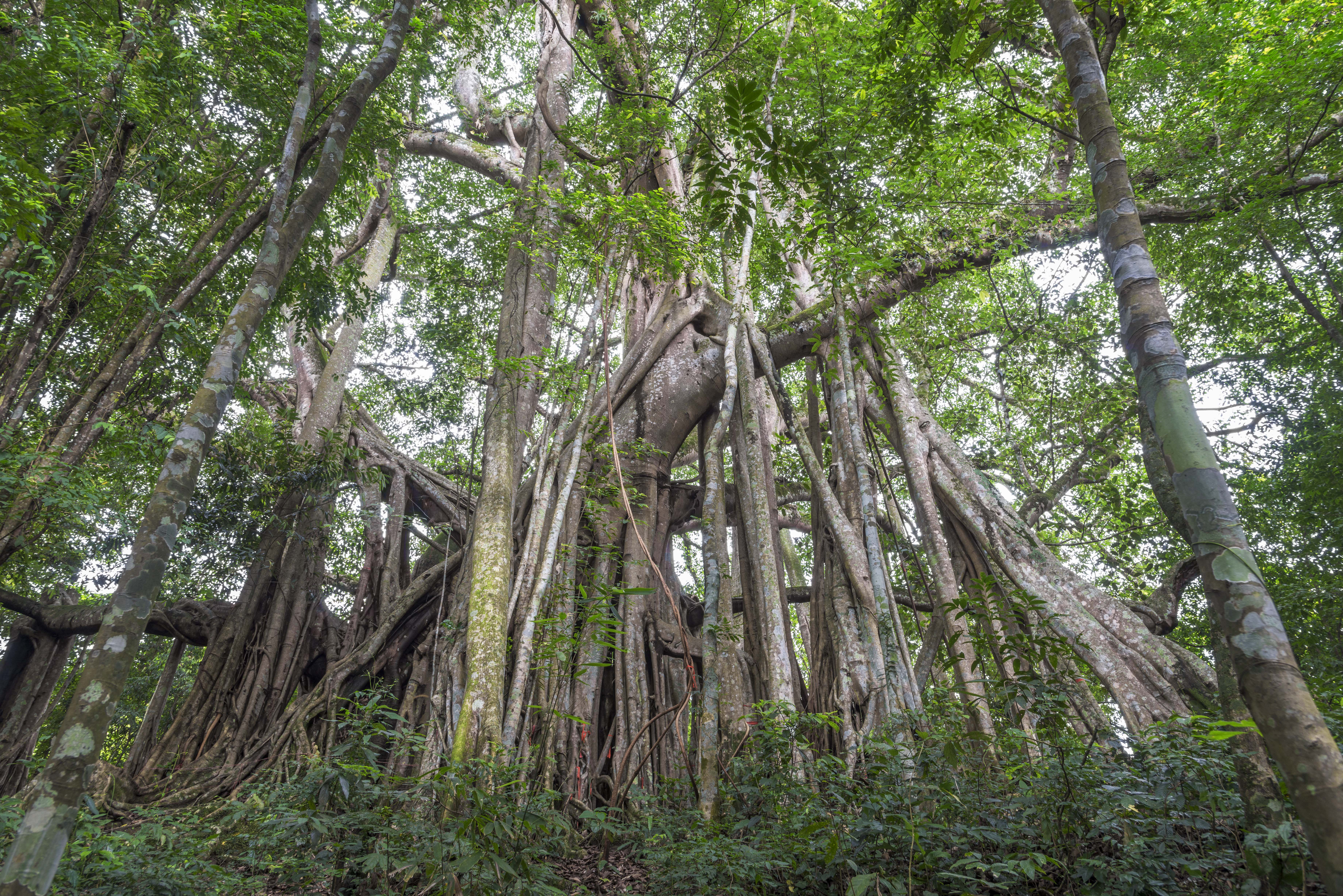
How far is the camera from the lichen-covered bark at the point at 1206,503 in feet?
4.95

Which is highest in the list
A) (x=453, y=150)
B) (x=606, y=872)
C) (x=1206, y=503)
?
(x=453, y=150)

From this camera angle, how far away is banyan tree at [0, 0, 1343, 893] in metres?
2.56

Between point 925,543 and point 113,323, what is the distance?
22.9ft

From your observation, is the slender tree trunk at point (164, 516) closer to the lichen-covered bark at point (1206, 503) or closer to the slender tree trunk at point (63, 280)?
the slender tree trunk at point (63, 280)

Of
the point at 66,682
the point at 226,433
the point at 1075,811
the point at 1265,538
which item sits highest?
the point at 226,433

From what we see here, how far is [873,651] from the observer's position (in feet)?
13.4

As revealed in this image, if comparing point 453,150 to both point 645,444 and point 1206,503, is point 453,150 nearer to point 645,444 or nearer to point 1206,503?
point 645,444

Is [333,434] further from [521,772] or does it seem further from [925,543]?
[925,543]

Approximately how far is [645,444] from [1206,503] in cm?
429

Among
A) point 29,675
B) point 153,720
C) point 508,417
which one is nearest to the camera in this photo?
point 508,417

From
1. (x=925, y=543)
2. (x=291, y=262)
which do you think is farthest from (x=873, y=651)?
(x=291, y=262)

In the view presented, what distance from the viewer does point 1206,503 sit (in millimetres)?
1824

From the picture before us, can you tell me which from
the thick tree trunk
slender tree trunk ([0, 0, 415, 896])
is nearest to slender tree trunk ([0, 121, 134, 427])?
slender tree trunk ([0, 0, 415, 896])

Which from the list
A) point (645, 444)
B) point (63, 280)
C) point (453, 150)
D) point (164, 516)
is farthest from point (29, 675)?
point (453, 150)
